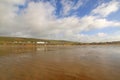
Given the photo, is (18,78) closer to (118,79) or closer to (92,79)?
(92,79)

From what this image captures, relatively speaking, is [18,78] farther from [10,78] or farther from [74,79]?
[74,79]

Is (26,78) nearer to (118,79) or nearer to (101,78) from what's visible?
(101,78)

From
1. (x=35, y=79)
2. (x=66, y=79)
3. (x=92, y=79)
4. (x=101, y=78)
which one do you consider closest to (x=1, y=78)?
(x=35, y=79)

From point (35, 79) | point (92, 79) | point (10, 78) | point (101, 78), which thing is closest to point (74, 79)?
point (92, 79)

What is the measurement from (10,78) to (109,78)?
673 cm

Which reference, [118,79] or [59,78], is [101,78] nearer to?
[118,79]

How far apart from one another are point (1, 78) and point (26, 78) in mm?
1732

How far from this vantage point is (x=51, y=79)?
922cm

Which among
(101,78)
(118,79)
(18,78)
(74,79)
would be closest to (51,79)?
(74,79)

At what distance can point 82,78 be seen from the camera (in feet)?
30.7

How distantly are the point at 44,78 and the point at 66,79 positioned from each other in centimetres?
153

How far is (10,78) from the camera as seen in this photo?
9.58 metres

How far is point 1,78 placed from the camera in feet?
31.3

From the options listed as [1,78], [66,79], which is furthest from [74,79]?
[1,78]
